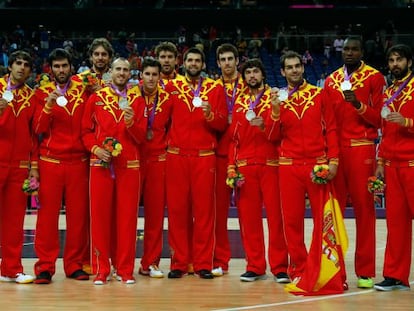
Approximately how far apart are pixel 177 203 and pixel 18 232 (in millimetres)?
1493

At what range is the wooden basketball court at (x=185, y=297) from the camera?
6355 mm

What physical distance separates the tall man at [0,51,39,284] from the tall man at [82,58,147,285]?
1.76ft

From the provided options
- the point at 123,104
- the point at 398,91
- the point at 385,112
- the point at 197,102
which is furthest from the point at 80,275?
the point at 398,91

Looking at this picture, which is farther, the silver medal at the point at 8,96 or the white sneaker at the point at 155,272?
the white sneaker at the point at 155,272

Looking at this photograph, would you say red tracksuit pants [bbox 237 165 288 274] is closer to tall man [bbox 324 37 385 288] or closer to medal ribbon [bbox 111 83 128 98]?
tall man [bbox 324 37 385 288]

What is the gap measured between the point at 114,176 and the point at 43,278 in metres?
1.12

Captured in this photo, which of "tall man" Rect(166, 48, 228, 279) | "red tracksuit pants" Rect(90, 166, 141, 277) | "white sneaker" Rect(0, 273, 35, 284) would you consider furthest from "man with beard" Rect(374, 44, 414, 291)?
"white sneaker" Rect(0, 273, 35, 284)

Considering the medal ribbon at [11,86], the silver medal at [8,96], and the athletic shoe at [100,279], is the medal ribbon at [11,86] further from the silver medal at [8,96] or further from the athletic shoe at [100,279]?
the athletic shoe at [100,279]

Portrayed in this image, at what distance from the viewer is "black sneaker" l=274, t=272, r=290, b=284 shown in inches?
292

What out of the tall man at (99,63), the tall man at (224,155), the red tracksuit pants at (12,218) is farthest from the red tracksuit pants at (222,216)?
the red tracksuit pants at (12,218)

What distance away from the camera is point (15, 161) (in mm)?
7422

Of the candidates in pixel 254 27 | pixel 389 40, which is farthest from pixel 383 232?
pixel 254 27

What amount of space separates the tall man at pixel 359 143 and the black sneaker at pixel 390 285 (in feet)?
0.47

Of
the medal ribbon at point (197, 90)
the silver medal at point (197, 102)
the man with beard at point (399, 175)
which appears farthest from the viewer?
the medal ribbon at point (197, 90)
